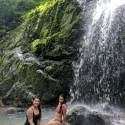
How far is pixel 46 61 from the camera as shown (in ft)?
51.9

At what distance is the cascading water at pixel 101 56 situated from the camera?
13.9 metres

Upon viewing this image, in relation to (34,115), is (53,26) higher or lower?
higher

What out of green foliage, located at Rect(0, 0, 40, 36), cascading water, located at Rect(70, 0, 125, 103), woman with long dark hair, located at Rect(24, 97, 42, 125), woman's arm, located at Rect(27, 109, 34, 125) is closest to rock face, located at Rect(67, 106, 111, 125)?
woman with long dark hair, located at Rect(24, 97, 42, 125)

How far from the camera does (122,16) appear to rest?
1425 centimetres

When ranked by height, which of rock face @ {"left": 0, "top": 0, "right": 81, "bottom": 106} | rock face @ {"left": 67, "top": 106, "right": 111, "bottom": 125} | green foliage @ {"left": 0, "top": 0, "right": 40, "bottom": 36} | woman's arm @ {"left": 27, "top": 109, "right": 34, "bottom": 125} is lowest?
rock face @ {"left": 67, "top": 106, "right": 111, "bottom": 125}

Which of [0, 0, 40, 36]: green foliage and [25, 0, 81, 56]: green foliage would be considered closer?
[25, 0, 81, 56]: green foliage

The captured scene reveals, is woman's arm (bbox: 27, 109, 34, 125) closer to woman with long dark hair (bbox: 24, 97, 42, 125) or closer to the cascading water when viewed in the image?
woman with long dark hair (bbox: 24, 97, 42, 125)

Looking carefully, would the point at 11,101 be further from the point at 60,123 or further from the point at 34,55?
the point at 60,123

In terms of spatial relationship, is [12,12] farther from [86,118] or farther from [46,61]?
[86,118]

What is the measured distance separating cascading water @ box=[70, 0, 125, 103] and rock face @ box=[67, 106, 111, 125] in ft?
13.4

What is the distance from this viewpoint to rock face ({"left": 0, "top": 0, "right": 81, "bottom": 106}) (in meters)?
15.2

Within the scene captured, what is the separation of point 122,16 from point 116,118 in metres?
6.07

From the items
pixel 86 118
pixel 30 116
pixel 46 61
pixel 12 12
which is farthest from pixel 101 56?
pixel 12 12

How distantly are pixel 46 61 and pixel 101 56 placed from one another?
3372mm
